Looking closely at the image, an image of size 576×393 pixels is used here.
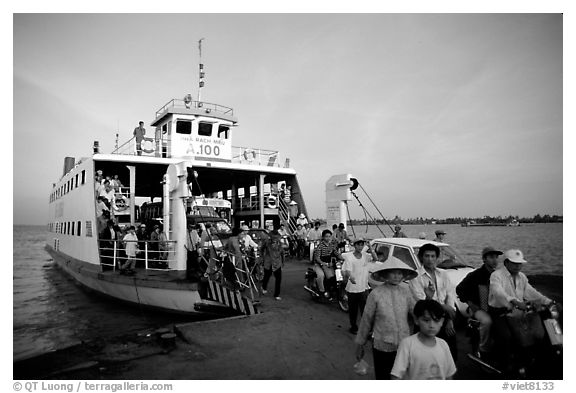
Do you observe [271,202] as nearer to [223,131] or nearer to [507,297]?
[223,131]

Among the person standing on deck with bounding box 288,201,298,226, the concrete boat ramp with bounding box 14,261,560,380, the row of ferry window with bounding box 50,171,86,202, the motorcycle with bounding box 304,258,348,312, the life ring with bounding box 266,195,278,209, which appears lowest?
the concrete boat ramp with bounding box 14,261,560,380

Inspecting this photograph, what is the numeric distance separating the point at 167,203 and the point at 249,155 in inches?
252

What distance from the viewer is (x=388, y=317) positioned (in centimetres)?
289

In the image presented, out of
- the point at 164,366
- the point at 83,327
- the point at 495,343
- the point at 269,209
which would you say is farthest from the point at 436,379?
the point at 269,209

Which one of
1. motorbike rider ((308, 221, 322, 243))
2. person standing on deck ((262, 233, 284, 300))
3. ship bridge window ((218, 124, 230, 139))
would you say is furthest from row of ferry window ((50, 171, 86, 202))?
motorbike rider ((308, 221, 322, 243))

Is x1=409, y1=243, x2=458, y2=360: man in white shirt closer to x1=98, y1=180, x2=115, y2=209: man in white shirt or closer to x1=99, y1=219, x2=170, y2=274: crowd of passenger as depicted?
x1=99, y1=219, x2=170, y2=274: crowd of passenger

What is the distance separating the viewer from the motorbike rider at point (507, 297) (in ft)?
11.4

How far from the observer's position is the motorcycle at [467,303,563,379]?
334cm

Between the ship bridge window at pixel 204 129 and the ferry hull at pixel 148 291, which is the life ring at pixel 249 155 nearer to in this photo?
the ship bridge window at pixel 204 129

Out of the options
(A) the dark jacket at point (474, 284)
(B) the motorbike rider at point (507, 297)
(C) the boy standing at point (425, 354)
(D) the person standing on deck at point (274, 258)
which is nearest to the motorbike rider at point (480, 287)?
(A) the dark jacket at point (474, 284)

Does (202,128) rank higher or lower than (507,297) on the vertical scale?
higher

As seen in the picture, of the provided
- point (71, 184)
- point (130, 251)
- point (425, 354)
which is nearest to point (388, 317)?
point (425, 354)

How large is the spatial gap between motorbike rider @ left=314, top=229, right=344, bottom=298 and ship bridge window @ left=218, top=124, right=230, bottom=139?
9.02 meters

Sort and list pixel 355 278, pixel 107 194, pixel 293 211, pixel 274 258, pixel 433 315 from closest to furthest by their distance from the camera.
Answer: pixel 433 315
pixel 355 278
pixel 274 258
pixel 107 194
pixel 293 211
